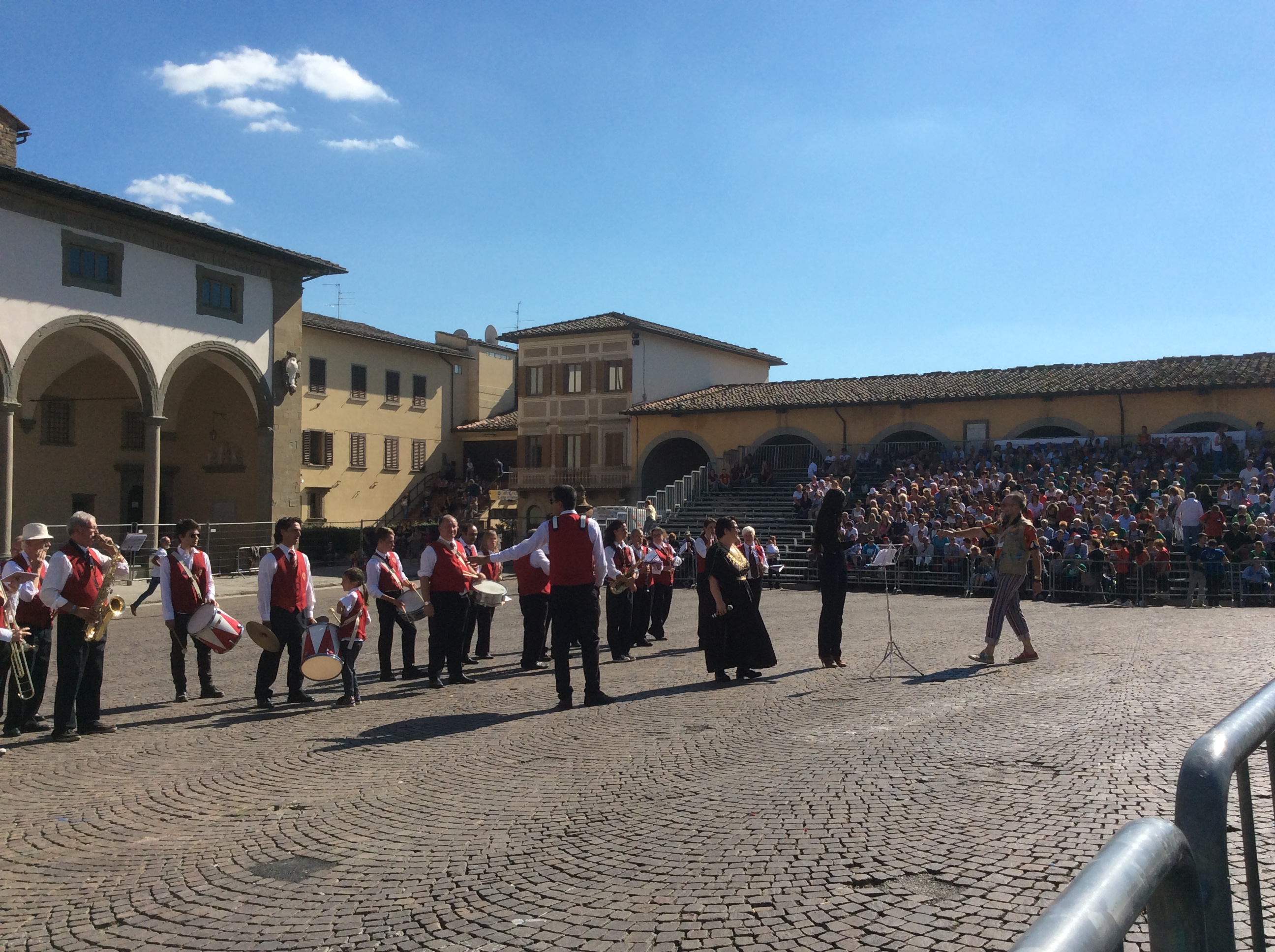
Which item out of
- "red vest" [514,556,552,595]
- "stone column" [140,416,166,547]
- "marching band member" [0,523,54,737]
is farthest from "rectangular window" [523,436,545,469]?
"marching band member" [0,523,54,737]

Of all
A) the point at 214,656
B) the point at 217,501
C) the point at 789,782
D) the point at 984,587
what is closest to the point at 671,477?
the point at 217,501

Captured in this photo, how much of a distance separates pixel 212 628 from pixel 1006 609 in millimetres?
8110

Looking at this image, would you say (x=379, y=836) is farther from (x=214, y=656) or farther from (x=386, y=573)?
(x=214, y=656)

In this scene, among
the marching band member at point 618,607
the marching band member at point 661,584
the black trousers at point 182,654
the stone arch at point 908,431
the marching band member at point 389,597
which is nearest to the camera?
the black trousers at point 182,654

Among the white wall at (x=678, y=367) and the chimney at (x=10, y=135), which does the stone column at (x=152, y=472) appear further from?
the white wall at (x=678, y=367)

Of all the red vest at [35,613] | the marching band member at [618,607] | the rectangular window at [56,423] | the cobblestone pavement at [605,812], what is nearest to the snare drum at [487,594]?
the marching band member at [618,607]

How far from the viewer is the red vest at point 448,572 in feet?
37.0

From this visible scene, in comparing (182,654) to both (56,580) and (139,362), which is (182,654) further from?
(139,362)

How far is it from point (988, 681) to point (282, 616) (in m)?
6.76

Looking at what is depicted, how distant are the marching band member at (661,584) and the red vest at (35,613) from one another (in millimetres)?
8434

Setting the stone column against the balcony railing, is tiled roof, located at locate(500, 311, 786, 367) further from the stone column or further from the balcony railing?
the stone column

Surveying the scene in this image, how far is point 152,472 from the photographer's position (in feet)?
111

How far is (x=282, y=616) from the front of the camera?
34.0 feet

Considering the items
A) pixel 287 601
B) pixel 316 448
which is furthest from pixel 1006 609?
pixel 316 448
